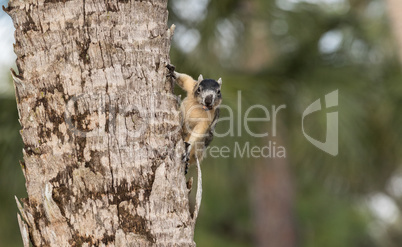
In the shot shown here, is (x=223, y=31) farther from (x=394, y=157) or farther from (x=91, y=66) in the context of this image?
(x=91, y=66)

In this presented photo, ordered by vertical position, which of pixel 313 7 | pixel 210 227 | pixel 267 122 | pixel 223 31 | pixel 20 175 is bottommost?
pixel 210 227

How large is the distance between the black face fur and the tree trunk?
135 cm

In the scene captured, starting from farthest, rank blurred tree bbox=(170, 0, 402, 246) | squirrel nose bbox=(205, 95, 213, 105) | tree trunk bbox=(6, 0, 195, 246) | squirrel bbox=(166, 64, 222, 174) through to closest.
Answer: blurred tree bbox=(170, 0, 402, 246), squirrel bbox=(166, 64, 222, 174), squirrel nose bbox=(205, 95, 213, 105), tree trunk bbox=(6, 0, 195, 246)

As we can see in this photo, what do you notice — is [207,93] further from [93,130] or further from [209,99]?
[93,130]

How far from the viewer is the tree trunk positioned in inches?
111

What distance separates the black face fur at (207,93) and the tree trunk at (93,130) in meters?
1.35

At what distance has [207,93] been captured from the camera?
437 centimetres

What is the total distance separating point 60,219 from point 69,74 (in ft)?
2.62

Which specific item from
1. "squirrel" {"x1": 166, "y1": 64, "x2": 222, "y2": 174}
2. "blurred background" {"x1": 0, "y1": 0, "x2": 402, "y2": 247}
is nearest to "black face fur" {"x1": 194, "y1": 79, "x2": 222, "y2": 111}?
"squirrel" {"x1": 166, "y1": 64, "x2": 222, "y2": 174}

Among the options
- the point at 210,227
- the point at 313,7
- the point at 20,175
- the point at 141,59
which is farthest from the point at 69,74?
the point at 210,227

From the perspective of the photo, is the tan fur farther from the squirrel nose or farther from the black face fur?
the squirrel nose

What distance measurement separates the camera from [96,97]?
112 inches

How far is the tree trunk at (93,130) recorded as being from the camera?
9.22 feet

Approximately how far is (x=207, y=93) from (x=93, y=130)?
5.52 feet
